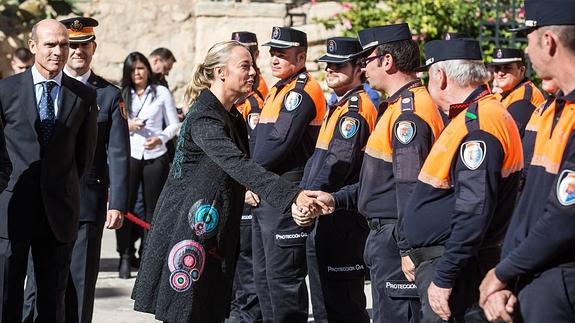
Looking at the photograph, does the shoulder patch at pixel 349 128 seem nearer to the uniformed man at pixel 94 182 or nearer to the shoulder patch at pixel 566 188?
the uniformed man at pixel 94 182

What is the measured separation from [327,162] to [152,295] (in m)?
1.43

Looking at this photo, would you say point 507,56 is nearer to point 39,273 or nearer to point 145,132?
point 145,132

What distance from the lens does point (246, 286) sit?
311 inches

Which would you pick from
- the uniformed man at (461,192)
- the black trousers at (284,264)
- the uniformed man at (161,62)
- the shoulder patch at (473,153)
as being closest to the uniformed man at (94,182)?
the black trousers at (284,264)

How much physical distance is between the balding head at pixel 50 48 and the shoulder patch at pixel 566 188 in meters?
3.07

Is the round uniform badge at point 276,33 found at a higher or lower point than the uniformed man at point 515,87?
higher

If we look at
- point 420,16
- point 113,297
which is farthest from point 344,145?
point 420,16

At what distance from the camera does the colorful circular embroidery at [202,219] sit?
18.0 ft

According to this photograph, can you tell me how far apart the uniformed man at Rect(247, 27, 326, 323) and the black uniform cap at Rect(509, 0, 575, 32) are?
121 inches

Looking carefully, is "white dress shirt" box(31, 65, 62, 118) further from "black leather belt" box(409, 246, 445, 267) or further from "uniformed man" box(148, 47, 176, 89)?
"uniformed man" box(148, 47, 176, 89)

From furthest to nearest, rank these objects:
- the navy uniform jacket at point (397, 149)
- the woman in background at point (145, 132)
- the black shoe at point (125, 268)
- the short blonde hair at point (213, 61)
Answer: the woman in background at point (145, 132) → the black shoe at point (125, 268) → the short blonde hair at point (213, 61) → the navy uniform jacket at point (397, 149)

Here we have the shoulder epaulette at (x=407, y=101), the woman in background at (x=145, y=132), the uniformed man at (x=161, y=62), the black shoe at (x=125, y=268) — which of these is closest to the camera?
the shoulder epaulette at (x=407, y=101)

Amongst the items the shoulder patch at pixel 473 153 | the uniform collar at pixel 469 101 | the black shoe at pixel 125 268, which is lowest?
the black shoe at pixel 125 268

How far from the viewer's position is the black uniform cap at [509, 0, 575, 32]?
406cm
